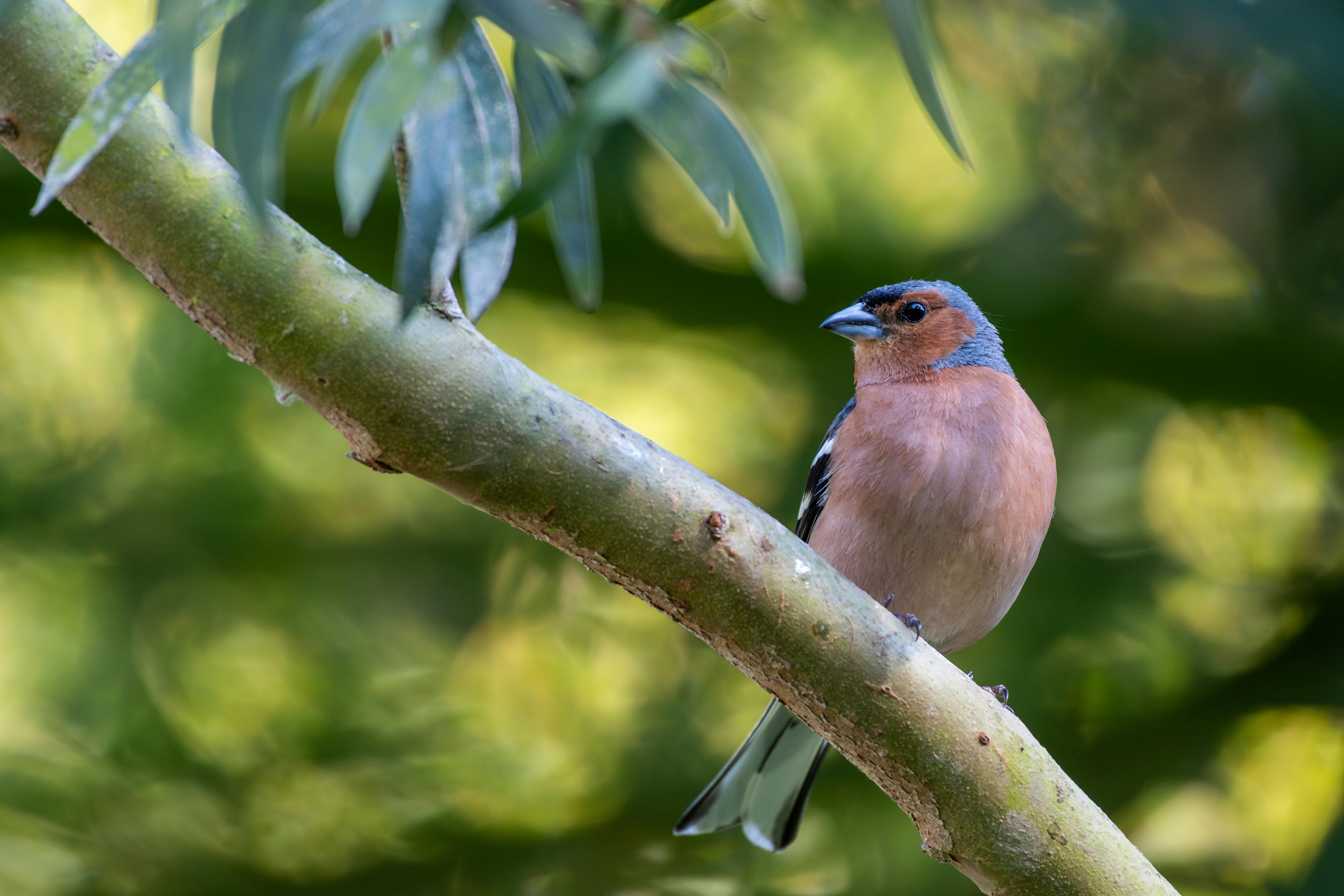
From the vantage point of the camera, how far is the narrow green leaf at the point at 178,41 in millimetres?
992

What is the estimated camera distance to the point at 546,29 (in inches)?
41.6

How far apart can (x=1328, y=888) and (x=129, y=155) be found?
3.36 meters

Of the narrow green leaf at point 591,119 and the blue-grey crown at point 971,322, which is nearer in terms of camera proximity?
the narrow green leaf at point 591,119

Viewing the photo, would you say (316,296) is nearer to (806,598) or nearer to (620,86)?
(620,86)

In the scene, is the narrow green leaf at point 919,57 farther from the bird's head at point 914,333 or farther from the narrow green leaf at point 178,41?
the bird's head at point 914,333

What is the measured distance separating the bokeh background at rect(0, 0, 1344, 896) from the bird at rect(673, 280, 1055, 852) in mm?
562

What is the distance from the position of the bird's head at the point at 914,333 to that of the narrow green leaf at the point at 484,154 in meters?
1.58

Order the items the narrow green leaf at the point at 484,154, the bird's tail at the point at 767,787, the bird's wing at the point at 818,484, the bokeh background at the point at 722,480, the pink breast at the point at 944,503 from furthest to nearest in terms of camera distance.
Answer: the bokeh background at the point at 722,480, the bird's wing at the point at 818,484, the bird's tail at the point at 767,787, the pink breast at the point at 944,503, the narrow green leaf at the point at 484,154

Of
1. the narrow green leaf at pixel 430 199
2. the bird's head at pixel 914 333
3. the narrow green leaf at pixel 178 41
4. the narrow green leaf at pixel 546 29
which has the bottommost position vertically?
the bird's head at pixel 914 333

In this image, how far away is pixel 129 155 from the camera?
1.46 metres

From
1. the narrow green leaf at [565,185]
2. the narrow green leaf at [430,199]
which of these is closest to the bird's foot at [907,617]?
the narrow green leaf at [565,185]

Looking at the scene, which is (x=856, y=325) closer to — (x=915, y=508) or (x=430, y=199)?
(x=915, y=508)

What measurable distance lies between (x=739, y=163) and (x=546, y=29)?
28 centimetres

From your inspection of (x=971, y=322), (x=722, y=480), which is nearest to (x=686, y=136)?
(x=971, y=322)
